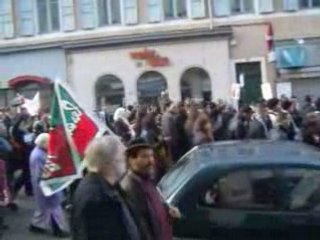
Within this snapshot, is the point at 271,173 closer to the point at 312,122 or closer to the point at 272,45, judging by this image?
the point at 312,122

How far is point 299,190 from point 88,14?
36.2 metres

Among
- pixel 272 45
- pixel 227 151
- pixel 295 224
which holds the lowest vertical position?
pixel 295 224

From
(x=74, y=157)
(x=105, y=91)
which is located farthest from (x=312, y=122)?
(x=105, y=91)

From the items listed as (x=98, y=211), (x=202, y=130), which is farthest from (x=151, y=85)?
(x=98, y=211)

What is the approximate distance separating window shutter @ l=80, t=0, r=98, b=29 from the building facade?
42 mm

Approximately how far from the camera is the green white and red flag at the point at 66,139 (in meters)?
9.84

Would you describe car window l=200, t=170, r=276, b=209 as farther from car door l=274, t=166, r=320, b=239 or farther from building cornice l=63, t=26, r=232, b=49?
building cornice l=63, t=26, r=232, b=49

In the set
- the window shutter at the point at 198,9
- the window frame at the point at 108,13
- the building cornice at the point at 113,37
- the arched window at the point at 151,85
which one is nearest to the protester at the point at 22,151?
the arched window at the point at 151,85

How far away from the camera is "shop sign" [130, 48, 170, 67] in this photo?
4222 cm

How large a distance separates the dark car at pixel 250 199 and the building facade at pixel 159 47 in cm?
3144

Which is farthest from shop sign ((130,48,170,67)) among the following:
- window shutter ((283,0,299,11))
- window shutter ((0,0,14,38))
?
window shutter ((0,0,14,38))

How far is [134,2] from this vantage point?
4309cm

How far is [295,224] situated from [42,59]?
36902mm

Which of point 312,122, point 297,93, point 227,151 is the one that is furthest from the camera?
point 297,93
